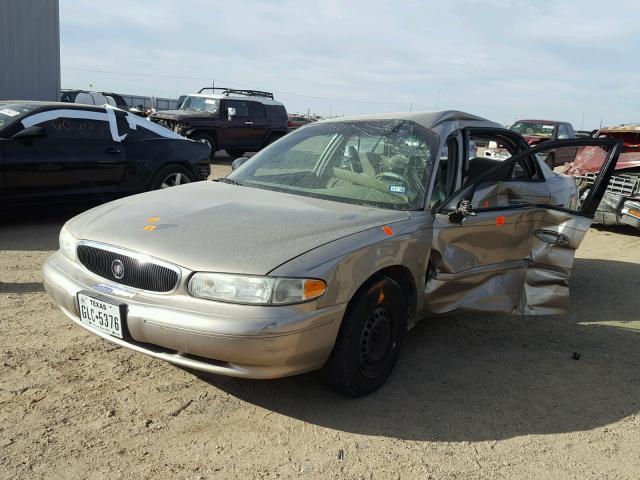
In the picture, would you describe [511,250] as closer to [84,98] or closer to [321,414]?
[321,414]

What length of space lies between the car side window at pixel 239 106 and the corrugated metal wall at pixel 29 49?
16.1 feet

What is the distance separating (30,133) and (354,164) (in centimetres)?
423

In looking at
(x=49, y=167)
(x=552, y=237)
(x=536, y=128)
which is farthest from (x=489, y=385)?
(x=536, y=128)

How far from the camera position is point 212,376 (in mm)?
3424

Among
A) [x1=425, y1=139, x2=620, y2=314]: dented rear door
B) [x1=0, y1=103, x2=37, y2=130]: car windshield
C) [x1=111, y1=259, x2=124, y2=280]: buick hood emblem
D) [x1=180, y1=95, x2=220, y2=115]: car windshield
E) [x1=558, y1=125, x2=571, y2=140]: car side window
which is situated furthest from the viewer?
[x1=558, y1=125, x2=571, y2=140]: car side window

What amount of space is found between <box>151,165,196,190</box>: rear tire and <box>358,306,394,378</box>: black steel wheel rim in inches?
195

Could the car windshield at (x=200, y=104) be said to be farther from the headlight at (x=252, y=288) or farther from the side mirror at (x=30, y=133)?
the headlight at (x=252, y=288)

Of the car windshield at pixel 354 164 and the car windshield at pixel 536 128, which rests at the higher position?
the car windshield at pixel 536 128

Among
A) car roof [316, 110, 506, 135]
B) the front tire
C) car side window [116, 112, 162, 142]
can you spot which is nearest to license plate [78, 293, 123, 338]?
the front tire

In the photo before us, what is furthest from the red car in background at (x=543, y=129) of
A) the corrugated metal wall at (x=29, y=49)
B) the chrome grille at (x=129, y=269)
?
the chrome grille at (x=129, y=269)

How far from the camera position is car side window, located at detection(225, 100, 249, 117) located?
1716 cm

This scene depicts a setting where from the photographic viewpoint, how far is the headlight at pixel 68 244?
328 cm

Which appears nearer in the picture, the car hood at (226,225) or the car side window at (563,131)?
the car hood at (226,225)

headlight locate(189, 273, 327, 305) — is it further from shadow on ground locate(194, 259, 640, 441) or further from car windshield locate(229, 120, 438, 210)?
car windshield locate(229, 120, 438, 210)
